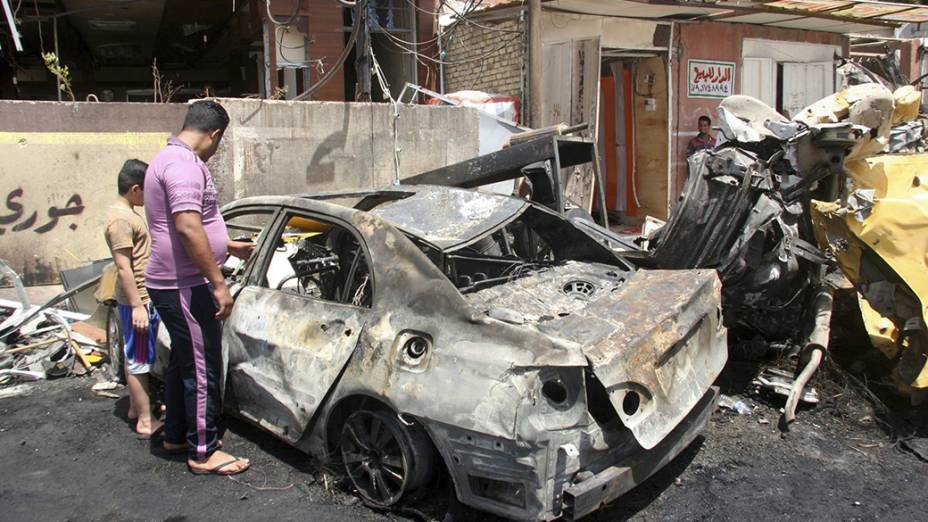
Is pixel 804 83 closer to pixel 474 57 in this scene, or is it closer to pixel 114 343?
pixel 474 57

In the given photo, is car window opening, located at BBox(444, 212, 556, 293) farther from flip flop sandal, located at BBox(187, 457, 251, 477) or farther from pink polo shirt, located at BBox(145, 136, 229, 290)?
flip flop sandal, located at BBox(187, 457, 251, 477)

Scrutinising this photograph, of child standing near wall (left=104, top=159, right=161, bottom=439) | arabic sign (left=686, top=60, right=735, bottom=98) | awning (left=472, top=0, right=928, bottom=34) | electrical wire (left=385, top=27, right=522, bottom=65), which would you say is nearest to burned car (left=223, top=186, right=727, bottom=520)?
child standing near wall (left=104, top=159, right=161, bottom=439)

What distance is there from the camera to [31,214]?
694cm

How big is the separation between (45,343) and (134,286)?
7.47 feet

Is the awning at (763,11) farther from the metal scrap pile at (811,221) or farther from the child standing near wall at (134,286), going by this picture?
the child standing near wall at (134,286)

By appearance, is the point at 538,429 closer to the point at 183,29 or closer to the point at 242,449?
the point at 242,449

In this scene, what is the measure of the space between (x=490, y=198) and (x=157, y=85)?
5.25 meters

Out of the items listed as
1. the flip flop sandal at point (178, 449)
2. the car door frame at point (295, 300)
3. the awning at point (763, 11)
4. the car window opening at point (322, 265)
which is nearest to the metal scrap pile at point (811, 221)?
the car window opening at point (322, 265)

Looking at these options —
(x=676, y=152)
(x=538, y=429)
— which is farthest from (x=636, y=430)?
(x=676, y=152)

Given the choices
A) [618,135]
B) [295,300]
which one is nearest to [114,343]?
[295,300]

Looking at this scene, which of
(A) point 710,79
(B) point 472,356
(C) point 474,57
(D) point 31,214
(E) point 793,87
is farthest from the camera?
(E) point 793,87

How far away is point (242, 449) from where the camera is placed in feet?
13.4

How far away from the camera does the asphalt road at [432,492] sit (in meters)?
3.35

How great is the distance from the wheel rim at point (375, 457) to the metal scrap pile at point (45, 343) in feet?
10.5
